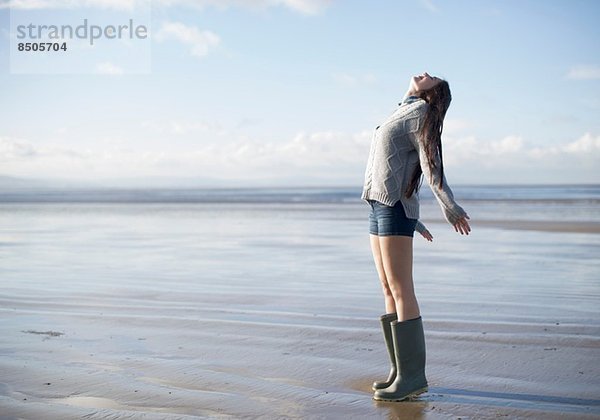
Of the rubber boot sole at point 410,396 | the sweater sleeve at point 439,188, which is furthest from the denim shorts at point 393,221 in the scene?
the rubber boot sole at point 410,396

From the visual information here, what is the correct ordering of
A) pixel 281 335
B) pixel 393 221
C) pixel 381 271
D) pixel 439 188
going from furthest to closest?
pixel 281 335 < pixel 381 271 < pixel 393 221 < pixel 439 188

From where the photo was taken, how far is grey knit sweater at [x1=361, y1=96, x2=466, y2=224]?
13.8 ft

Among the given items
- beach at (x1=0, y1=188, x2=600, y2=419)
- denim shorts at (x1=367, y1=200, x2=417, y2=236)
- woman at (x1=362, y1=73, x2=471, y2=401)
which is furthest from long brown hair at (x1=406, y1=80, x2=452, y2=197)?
beach at (x1=0, y1=188, x2=600, y2=419)

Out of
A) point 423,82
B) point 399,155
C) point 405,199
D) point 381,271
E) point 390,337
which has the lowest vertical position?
point 390,337

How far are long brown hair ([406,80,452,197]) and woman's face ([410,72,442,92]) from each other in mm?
20

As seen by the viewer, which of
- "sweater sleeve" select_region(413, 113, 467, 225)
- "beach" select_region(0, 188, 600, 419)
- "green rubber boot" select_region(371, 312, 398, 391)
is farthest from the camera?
"green rubber boot" select_region(371, 312, 398, 391)

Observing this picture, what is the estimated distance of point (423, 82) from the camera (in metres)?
4.23

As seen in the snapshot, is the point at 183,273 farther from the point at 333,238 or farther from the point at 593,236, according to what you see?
the point at 593,236

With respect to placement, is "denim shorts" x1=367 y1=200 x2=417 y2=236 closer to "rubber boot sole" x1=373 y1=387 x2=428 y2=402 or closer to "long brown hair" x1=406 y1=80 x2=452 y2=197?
"long brown hair" x1=406 y1=80 x2=452 y2=197

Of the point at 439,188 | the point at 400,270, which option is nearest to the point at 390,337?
the point at 400,270

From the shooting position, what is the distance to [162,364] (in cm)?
503

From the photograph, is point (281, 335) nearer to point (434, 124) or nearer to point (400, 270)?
point (400, 270)

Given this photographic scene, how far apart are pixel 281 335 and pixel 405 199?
2204 millimetres

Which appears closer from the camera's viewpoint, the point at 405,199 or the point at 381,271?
the point at 405,199
